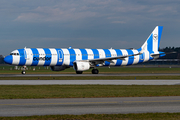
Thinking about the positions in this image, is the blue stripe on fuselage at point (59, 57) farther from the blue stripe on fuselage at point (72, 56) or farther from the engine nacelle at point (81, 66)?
the engine nacelle at point (81, 66)

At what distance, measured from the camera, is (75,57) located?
5044cm

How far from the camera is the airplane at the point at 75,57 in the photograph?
46.6m

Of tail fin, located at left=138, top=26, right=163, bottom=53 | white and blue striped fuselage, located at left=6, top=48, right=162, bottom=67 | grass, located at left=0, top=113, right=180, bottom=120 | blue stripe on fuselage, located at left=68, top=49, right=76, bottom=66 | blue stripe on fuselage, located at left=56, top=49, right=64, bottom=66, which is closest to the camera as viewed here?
grass, located at left=0, top=113, right=180, bottom=120

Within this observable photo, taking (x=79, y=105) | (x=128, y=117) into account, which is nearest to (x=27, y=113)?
(x=79, y=105)

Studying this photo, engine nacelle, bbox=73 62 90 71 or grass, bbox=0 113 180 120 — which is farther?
engine nacelle, bbox=73 62 90 71

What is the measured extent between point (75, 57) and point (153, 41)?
18.6 metres

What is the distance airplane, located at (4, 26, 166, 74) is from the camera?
46625 mm

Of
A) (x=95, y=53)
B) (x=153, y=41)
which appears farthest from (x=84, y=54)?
(x=153, y=41)

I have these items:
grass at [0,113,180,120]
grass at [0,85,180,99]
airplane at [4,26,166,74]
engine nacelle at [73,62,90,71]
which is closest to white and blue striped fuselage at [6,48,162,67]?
airplane at [4,26,166,74]

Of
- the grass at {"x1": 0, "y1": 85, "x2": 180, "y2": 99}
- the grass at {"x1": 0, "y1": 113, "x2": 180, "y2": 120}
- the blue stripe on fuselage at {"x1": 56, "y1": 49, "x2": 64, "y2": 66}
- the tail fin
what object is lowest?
the grass at {"x1": 0, "y1": 85, "x2": 180, "y2": 99}

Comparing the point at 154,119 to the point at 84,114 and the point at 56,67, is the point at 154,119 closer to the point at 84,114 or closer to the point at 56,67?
the point at 84,114

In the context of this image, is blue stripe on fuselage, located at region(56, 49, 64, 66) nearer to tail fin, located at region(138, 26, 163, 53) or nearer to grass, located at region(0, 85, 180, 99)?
tail fin, located at region(138, 26, 163, 53)

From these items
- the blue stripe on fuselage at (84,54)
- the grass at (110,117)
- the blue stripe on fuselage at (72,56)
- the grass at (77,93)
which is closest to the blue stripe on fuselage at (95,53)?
the blue stripe on fuselage at (84,54)

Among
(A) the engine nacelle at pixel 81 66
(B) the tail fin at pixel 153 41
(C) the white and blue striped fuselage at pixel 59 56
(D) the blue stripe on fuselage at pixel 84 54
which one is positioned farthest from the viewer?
(B) the tail fin at pixel 153 41
